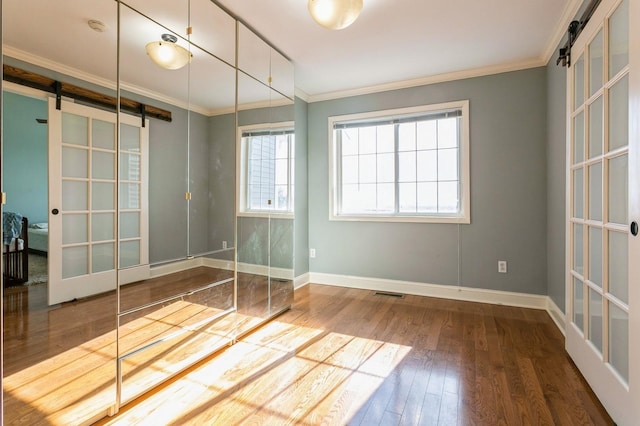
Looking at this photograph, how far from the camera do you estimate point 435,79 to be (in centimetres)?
354

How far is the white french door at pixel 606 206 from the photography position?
143 centimetres

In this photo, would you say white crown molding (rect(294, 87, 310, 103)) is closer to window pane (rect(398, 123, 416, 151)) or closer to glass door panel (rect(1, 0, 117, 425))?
window pane (rect(398, 123, 416, 151))

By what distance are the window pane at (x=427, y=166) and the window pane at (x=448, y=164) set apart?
4 centimetres

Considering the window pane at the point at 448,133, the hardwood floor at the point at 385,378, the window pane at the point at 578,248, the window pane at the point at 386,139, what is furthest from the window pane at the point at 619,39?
the window pane at the point at 386,139

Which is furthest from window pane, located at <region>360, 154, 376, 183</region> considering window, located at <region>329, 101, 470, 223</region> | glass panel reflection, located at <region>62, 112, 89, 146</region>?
glass panel reflection, located at <region>62, 112, 89, 146</region>

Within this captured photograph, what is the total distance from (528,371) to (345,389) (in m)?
1.17

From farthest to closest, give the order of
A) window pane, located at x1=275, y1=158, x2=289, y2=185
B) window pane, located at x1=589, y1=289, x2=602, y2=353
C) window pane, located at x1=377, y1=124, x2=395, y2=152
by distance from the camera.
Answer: window pane, located at x1=377, y1=124, x2=395, y2=152, window pane, located at x1=275, y1=158, x2=289, y2=185, window pane, located at x1=589, y1=289, x2=602, y2=353

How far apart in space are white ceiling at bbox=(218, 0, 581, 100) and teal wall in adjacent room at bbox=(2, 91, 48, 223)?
1.46 m

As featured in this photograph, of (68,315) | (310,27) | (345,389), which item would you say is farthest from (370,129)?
(68,315)

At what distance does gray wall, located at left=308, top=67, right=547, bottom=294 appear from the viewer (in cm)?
319

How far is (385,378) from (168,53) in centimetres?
234

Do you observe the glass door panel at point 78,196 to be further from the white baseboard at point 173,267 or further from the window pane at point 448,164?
the window pane at point 448,164

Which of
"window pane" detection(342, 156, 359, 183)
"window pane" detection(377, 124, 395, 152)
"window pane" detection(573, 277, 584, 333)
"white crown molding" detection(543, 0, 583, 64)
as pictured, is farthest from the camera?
"window pane" detection(342, 156, 359, 183)

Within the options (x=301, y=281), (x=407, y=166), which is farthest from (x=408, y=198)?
(x=301, y=281)
